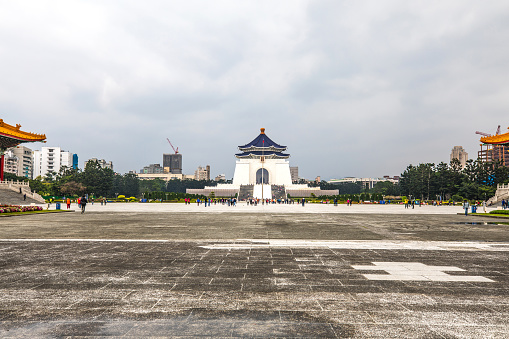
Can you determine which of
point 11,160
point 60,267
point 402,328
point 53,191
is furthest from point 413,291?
point 11,160

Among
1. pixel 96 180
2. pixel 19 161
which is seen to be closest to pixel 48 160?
pixel 19 161

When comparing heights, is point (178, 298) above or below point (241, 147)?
below

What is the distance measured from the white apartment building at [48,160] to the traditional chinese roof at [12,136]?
3853 inches

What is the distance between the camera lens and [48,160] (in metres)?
135

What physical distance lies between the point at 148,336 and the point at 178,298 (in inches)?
44.8

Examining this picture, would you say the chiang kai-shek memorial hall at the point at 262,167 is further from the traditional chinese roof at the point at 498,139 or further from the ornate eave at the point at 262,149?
the traditional chinese roof at the point at 498,139

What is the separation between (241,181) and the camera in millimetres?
87688

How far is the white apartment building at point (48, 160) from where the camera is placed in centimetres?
13362

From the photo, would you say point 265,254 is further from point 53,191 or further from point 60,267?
point 53,191

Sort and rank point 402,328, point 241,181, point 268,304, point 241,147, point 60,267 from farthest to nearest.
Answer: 1. point 241,147
2. point 241,181
3. point 60,267
4. point 268,304
5. point 402,328

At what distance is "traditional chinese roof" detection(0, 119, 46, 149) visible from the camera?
4469cm

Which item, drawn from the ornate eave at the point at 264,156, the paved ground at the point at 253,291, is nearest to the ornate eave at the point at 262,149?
the ornate eave at the point at 264,156

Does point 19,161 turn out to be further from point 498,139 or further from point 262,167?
point 498,139

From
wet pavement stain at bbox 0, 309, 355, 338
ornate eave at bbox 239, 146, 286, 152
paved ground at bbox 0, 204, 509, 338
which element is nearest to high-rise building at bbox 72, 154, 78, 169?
ornate eave at bbox 239, 146, 286, 152
